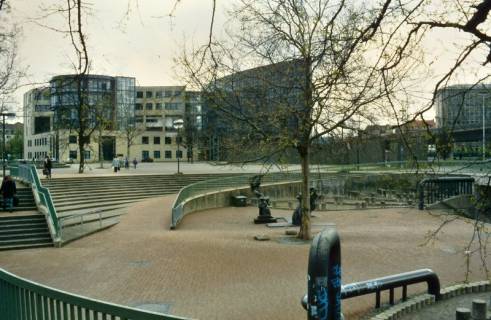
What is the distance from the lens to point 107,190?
3225 cm

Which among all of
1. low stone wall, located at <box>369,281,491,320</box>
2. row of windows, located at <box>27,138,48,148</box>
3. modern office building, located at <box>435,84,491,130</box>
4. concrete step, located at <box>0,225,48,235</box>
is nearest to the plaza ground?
low stone wall, located at <box>369,281,491,320</box>

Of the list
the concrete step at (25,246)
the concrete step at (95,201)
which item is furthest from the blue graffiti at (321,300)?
the concrete step at (95,201)

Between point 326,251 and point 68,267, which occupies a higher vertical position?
point 326,251

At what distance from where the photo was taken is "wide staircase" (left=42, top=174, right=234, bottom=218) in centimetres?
2683

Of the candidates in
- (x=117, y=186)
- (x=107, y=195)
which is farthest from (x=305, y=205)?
(x=117, y=186)

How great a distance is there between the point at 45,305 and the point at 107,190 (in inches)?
1123

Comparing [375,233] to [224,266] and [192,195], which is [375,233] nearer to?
[224,266]

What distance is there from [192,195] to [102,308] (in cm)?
2714

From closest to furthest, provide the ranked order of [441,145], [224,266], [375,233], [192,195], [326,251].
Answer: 1. [326,251]
2. [441,145]
3. [224,266]
4. [375,233]
5. [192,195]

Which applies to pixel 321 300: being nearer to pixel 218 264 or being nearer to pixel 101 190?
pixel 218 264

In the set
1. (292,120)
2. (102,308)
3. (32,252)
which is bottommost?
(32,252)

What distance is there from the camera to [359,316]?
973 cm

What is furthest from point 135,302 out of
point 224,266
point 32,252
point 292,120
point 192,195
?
point 192,195

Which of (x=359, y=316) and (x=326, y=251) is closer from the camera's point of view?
(x=326, y=251)
